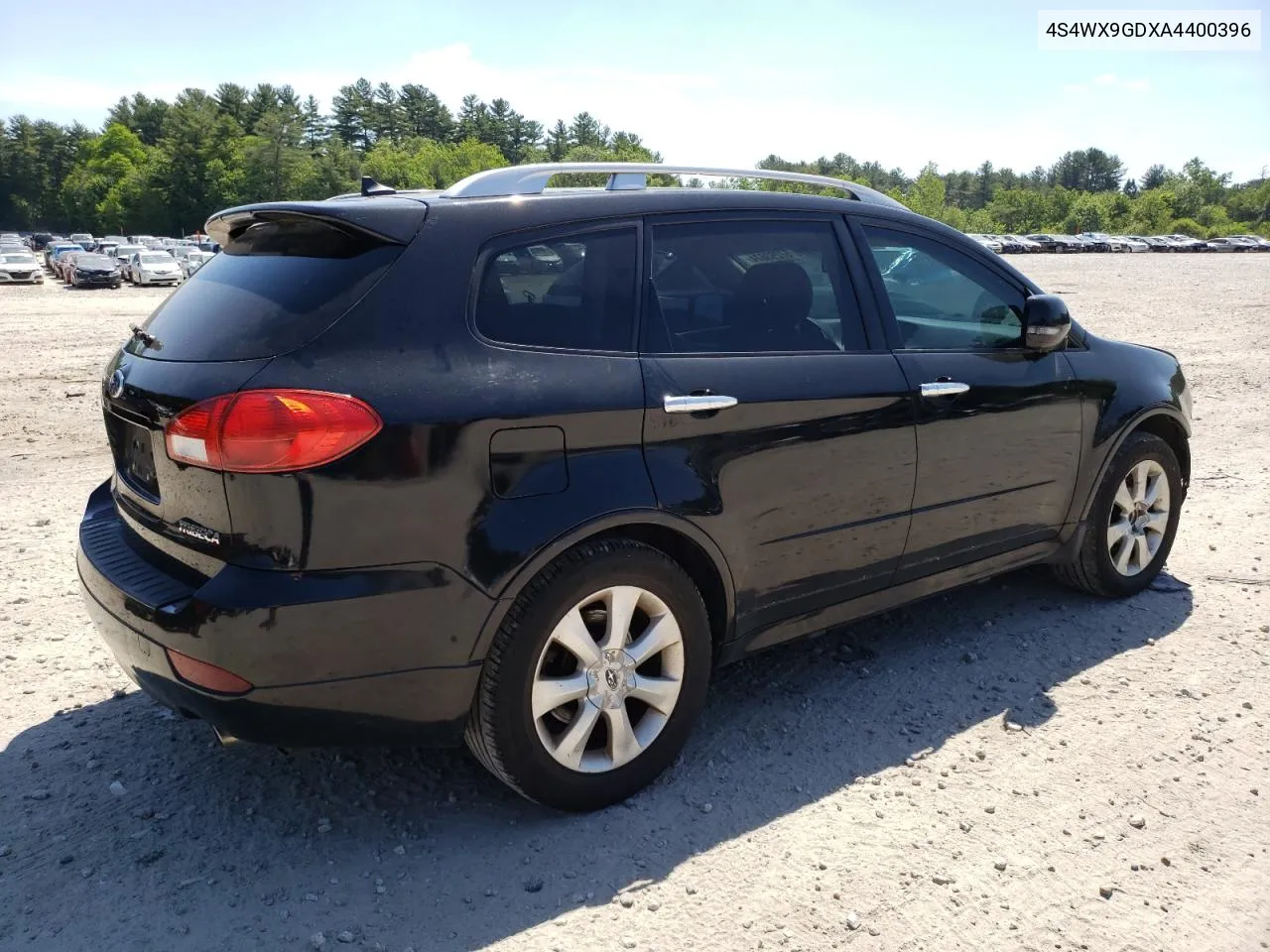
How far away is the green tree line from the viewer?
347ft

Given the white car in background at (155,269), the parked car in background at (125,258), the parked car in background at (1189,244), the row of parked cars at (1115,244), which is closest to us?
the white car in background at (155,269)

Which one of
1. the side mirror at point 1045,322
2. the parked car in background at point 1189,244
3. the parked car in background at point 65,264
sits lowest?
the parked car in background at point 65,264

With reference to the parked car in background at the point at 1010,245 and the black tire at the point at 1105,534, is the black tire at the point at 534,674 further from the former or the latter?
the parked car in background at the point at 1010,245

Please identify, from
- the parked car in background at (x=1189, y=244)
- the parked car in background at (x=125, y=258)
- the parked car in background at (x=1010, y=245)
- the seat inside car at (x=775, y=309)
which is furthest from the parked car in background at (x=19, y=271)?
the parked car in background at (x=1189, y=244)

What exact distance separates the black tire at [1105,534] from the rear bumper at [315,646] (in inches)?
Answer: 123

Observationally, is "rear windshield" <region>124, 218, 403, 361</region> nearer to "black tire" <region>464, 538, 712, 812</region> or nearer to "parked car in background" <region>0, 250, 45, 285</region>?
"black tire" <region>464, 538, 712, 812</region>

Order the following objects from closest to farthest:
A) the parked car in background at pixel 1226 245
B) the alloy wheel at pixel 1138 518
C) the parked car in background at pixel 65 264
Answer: the alloy wheel at pixel 1138 518
the parked car in background at pixel 65 264
the parked car in background at pixel 1226 245

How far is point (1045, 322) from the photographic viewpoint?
4164mm

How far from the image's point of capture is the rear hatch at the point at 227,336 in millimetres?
2699

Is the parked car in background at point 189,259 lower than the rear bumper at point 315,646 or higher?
lower

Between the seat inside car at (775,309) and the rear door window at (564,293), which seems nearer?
the rear door window at (564,293)

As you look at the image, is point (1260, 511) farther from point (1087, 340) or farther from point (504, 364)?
point (504, 364)

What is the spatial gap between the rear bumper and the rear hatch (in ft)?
0.39

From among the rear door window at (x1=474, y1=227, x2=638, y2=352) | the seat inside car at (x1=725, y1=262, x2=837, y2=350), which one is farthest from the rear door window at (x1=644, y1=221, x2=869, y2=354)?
the rear door window at (x1=474, y1=227, x2=638, y2=352)
